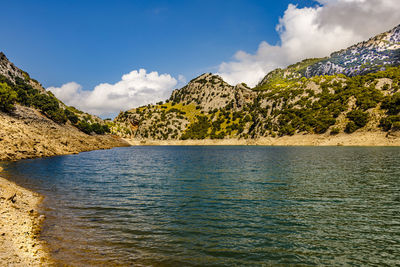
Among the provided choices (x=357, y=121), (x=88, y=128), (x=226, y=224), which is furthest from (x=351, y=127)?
(x=88, y=128)

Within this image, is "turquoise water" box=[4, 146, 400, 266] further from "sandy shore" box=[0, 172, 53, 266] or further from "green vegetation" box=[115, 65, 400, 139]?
"green vegetation" box=[115, 65, 400, 139]

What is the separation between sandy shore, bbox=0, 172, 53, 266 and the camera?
8508mm

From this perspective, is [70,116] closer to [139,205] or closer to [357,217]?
[139,205]

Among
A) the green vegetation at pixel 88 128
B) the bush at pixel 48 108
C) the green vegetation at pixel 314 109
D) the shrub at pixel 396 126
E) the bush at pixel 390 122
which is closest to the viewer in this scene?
the shrub at pixel 396 126

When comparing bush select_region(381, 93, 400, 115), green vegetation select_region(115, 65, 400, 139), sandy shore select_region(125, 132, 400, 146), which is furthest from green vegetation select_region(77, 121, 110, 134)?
bush select_region(381, 93, 400, 115)

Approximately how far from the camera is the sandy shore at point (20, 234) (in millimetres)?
8508

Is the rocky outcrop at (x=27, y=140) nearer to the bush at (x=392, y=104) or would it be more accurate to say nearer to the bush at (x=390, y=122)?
the bush at (x=390, y=122)

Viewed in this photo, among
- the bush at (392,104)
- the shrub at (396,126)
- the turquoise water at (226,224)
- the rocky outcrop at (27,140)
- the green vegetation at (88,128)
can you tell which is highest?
the bush at (392,104)

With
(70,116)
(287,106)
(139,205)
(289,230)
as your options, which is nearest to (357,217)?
(289,230)

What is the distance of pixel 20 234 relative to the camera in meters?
10.6

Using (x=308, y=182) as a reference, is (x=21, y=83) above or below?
above

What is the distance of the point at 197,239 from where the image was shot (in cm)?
1089

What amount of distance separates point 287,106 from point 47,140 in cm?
13889

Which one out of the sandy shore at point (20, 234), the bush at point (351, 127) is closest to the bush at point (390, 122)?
the bush at point (351, 127)
